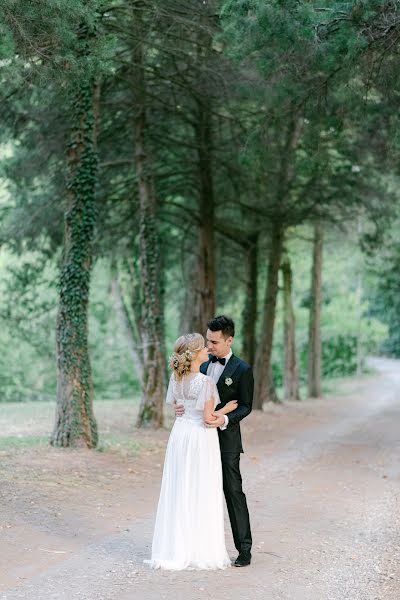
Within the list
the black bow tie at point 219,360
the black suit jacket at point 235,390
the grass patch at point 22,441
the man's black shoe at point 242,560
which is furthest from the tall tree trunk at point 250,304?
the man's black shoe at point 242,560

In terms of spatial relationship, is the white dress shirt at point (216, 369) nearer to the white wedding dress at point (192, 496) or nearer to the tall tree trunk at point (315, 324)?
the white wedding dress at point (192, 496)

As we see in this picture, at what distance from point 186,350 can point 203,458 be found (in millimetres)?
923

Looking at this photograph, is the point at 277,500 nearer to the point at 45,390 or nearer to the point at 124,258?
the point at 124,258

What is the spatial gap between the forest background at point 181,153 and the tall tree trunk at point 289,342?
3.1 inches

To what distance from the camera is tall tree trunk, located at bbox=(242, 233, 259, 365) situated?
23.6 metres

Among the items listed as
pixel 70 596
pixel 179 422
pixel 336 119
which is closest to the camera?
pixel 70 596

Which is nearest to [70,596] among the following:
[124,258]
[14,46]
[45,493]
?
[45,493]

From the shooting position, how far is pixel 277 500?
1066cm

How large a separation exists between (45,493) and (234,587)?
429cm

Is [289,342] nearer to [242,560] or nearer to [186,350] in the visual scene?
[242,560]

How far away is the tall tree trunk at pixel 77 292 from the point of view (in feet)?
45.3

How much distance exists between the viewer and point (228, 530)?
8.72 meters

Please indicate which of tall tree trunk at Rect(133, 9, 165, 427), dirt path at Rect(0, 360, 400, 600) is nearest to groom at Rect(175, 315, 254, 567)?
dirt path at Rect(0, 360, 400, 600)

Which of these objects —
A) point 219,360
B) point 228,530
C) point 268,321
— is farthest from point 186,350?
point 268,321
